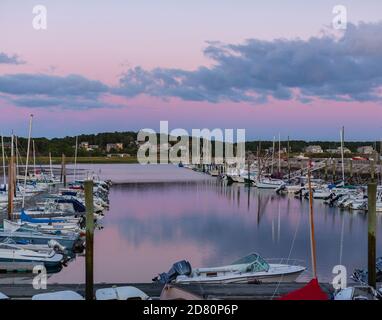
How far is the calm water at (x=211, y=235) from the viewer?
22047 millimetres

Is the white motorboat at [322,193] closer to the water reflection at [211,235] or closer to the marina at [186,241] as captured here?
the marina at [186,241]

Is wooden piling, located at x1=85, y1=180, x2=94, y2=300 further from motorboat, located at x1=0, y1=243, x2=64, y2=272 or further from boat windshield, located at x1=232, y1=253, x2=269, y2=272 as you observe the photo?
motorboat, located at x1=0, y1=243, x2=64, y2=272

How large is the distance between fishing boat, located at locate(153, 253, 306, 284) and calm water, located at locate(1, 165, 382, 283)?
6.56 feet

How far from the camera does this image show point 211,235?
99.2 feet

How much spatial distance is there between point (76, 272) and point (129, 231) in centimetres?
1146

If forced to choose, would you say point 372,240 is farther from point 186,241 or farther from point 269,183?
point 269,183

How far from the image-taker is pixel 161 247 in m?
26.3

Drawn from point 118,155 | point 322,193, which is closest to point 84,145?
point 118,155

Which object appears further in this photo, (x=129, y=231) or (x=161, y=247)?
(x=129, y=231)

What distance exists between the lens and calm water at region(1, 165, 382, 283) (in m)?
22.0

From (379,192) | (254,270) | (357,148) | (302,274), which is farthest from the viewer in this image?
(357,148)

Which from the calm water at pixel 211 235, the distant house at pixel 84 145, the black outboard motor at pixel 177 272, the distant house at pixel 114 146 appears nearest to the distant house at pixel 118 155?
the distant house at pixel 114 146
